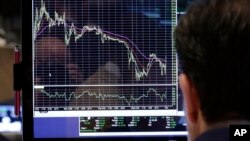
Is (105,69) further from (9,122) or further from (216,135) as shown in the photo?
(216,135)

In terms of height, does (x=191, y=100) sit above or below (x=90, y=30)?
below

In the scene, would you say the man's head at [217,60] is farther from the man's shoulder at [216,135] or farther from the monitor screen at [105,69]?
the monitor screen at [105,69]

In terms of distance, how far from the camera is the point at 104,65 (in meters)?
1.44

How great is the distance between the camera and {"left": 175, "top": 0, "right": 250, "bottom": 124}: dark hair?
77 centimetres

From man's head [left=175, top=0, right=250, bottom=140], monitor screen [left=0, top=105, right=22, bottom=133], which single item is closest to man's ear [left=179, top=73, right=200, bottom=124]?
man's head [left=175, top=0, right=250, bottom=140]

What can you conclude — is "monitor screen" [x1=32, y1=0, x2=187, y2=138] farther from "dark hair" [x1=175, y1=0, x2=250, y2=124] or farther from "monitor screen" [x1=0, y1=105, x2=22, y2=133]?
"dark hair" [x1=175, y1=0, x2=250, y2=124]

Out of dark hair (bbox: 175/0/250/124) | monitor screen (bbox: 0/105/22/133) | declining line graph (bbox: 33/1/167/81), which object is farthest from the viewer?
monitor screen (bbox: 0/105/22/133)

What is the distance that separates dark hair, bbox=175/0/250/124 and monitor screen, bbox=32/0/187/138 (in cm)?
63

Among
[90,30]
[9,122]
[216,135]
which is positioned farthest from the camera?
[9,122]

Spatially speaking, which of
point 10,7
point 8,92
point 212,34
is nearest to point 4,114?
point 8,92

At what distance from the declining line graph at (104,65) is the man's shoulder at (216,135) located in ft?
2.21

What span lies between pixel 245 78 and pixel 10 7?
1124mm

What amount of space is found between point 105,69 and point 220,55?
0.69 m

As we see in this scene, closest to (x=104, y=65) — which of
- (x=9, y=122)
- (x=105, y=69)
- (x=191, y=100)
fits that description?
(x=105, y=69)
